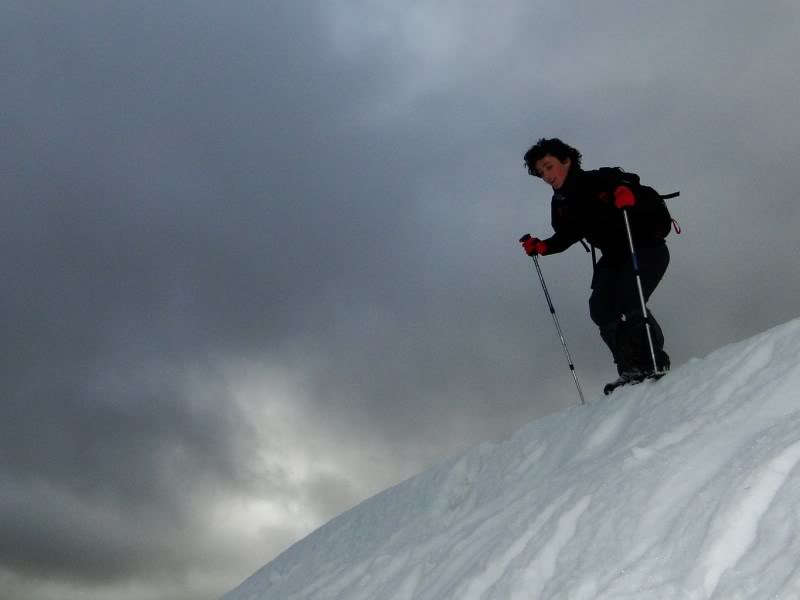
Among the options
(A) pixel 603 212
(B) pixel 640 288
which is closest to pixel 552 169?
(A) pixel 603 212

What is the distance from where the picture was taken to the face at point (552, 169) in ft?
24.3

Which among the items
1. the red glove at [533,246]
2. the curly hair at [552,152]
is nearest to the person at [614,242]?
the curly hair at [552,152]

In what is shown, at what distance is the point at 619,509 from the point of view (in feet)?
14.0

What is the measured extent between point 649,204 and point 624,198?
43 cm

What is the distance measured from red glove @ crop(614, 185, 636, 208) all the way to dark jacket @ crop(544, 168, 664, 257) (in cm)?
23

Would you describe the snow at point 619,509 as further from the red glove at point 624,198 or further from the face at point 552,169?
the face at point 552,169

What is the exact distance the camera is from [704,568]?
3389 millimetres

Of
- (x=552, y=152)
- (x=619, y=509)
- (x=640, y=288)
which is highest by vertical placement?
(x=552, y=152)

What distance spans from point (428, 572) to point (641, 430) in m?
1.82

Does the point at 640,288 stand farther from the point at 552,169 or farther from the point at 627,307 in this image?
the point at 552,169

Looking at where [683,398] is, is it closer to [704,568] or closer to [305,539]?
[704,568]

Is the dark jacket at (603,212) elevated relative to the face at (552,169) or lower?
lower

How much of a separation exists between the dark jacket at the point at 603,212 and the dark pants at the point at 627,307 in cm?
11

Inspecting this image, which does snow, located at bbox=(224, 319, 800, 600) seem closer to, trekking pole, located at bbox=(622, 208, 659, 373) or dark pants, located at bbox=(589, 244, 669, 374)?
trekking pole, located at bbox=(622, 208, 659, 373)
